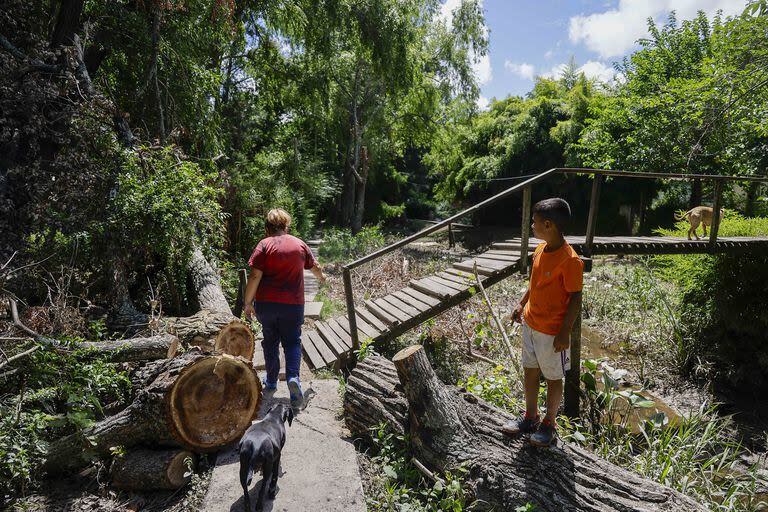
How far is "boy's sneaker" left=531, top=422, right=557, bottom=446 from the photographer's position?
275 cm

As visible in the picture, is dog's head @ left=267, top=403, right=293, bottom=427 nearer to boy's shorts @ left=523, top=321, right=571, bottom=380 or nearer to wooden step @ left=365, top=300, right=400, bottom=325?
boy's shorts @ left=523, top=321, right=571, bottom=380

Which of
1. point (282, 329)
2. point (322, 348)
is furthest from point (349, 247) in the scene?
point (282, 329)

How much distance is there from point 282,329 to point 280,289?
0.41 metres

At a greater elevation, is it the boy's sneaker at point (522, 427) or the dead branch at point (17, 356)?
the dead branch at point (17, 356)

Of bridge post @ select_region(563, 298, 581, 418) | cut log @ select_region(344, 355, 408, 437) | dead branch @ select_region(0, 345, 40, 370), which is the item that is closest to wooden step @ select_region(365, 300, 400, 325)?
cut log @ select_region(344, 355, 408, 437)

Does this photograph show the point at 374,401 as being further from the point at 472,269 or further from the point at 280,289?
the point at 472,269

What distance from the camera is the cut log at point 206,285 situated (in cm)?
587

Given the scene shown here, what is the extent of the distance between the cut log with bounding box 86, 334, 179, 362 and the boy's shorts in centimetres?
319

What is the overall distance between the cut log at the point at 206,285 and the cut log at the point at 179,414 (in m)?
2.30

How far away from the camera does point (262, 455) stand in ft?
8.46

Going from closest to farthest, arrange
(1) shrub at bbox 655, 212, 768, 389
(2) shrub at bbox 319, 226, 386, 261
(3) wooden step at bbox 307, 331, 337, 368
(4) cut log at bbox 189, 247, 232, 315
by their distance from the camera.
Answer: (3) wooden step at bbox 307, 331, 337, 368 < (4) cut log at bbox 189, 247, 232, 315 < (1) shrub at bbox 655, 212, 768, 389 < (2) shrub at bbox 319, 226, 386, 261

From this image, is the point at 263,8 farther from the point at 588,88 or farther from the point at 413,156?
the point at 413,156

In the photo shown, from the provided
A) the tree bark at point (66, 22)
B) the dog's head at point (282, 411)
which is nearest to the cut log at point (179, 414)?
the dog's head at point (282, 411)

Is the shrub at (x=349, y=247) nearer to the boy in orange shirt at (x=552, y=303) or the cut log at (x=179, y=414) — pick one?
the cut log at (x=179, y=414)
